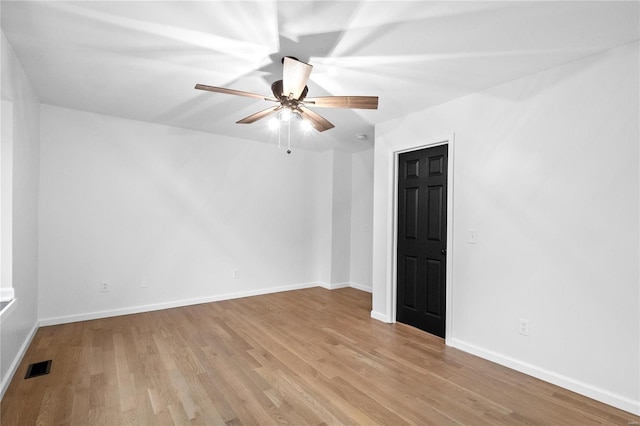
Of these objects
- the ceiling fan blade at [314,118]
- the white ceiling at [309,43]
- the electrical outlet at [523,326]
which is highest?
the white ceiling at [309,43]

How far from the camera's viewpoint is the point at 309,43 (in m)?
2.16

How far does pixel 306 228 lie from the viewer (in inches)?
222

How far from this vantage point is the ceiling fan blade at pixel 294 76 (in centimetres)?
194

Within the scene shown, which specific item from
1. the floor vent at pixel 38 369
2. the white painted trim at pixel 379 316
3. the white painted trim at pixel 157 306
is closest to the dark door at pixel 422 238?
the white painted trim at pixel 379 316

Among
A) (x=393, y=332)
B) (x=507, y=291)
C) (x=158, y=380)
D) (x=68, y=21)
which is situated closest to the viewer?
(x=68, y=21)

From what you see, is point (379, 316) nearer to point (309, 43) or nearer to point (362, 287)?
point (362, 287)

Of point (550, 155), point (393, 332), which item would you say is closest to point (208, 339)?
→ point (393, 332)

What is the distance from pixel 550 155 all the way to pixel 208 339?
3.47 m

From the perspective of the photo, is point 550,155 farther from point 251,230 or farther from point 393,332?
point 251,230

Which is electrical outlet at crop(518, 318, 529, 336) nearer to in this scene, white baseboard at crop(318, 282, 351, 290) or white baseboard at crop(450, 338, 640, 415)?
white baseboard at crop(450, 338, 640, 415)

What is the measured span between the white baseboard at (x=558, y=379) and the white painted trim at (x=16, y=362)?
3619mm

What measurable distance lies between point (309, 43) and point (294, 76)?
0.29 m

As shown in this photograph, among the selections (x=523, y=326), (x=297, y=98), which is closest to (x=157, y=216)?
(x=297, y=98)

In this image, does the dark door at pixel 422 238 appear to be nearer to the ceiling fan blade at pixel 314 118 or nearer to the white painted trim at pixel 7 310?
the ceiling fan blade at pixel 314 118
